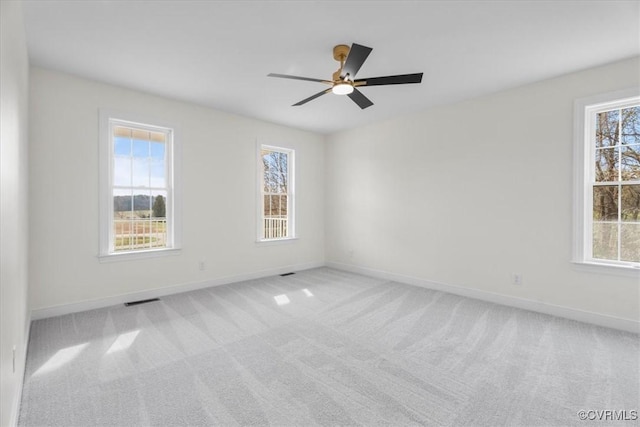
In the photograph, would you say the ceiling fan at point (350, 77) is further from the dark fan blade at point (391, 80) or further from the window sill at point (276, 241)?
the window sill at point (276, 241)

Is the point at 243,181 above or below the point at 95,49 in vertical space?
below

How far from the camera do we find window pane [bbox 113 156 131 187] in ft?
12.5

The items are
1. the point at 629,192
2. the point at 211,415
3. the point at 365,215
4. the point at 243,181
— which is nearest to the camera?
the point at 211,415

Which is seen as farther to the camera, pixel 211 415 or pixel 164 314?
pixel 164 314

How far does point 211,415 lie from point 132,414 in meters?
0.48

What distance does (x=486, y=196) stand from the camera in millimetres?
3982

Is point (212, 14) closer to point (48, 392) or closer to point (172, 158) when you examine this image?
point (172, 158)

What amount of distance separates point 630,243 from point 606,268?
1.17 feet

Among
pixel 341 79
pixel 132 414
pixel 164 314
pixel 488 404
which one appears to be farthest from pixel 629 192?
pixel 164 314

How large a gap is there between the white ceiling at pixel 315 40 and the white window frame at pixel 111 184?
1.48ft

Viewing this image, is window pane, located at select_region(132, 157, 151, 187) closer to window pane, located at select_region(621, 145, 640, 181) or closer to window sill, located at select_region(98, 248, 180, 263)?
window sill, located at select_region(98, 248, 180, 263)

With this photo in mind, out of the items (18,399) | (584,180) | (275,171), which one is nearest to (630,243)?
(584,180)

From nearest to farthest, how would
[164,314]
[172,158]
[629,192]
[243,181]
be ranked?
1. [629,192]
2. [164,314]
3. [172,158]
4. [243,181]

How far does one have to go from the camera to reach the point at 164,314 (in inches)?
135
